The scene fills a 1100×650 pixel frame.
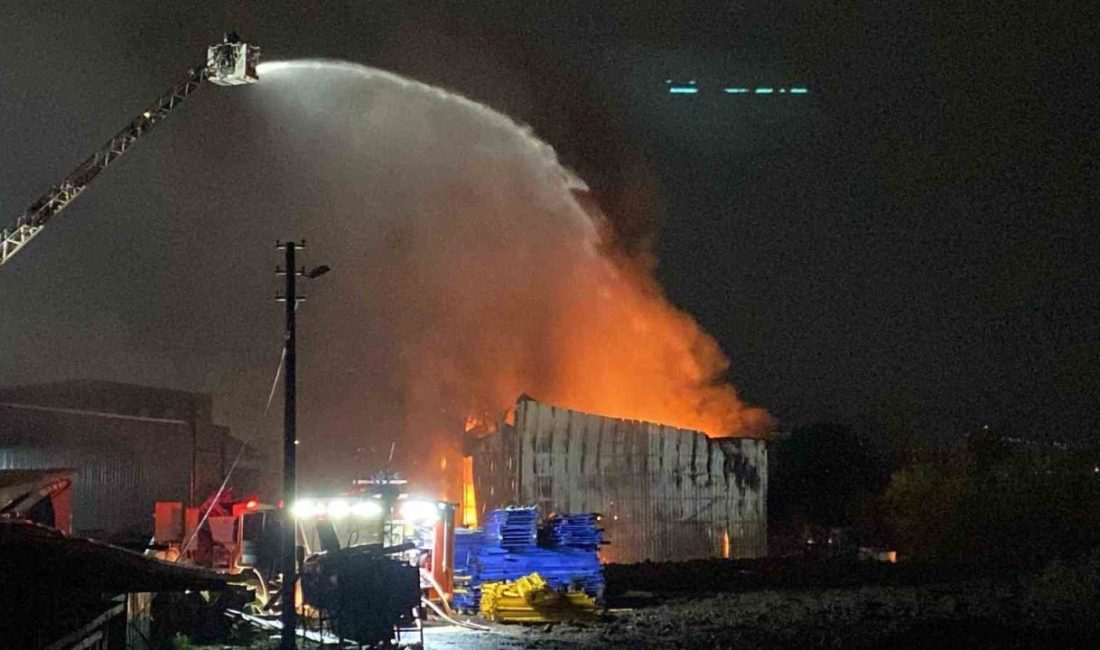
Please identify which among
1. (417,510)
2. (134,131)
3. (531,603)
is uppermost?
(134,131)

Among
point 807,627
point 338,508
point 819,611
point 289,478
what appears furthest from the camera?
point 819,611

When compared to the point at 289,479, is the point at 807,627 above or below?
below

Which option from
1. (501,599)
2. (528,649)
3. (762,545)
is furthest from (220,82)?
(762,545)

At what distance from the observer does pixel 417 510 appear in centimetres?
2389

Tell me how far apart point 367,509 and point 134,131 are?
13.0m

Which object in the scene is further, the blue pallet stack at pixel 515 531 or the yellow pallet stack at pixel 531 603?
the blue pallet stack at pixel 515 531

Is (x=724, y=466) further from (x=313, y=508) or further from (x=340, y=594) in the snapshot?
(x=340, y=594)

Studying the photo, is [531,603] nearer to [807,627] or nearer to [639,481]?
[807,627]

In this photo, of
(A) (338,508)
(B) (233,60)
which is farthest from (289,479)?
(B) (233,60)

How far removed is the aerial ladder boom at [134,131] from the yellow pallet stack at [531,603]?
1404 cm

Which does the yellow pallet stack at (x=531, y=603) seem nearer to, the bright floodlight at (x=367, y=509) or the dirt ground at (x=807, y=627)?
the dirt ground at (x=807, y=627)

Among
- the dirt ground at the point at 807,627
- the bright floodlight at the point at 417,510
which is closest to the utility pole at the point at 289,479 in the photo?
the dirt ground at the point at 807,627

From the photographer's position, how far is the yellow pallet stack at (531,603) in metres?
23.2

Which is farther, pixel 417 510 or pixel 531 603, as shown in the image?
pixel 417 510
